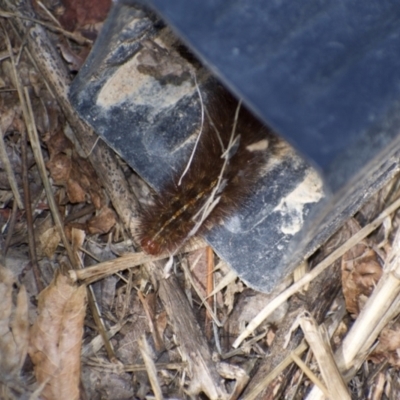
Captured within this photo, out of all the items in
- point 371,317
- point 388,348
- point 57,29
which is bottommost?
point 388,348

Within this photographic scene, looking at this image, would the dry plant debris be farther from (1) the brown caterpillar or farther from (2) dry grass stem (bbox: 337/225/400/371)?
(1) the brown caterpillar

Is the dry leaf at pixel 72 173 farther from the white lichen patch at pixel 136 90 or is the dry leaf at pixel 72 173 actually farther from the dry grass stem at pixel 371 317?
the dry grass stem at pixel 371 317

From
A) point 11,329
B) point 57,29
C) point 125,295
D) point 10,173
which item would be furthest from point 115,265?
point 57,29

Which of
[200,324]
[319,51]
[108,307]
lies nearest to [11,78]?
[108,307]

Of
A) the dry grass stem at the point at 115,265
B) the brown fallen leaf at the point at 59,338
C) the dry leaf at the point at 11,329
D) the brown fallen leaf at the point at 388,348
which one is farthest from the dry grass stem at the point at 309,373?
the dry leaf at the point at 11,329

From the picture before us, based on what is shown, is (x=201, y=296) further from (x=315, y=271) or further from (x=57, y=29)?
(x=57, y=29)

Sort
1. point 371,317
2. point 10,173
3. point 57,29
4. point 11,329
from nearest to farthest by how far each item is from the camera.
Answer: point 11,329 → point 371,317 → point 10,173 → point 57,29

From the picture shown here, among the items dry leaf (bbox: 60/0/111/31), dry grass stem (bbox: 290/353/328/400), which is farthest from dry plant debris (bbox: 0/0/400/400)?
dry leaf (bbox: 60/0/111/31)
